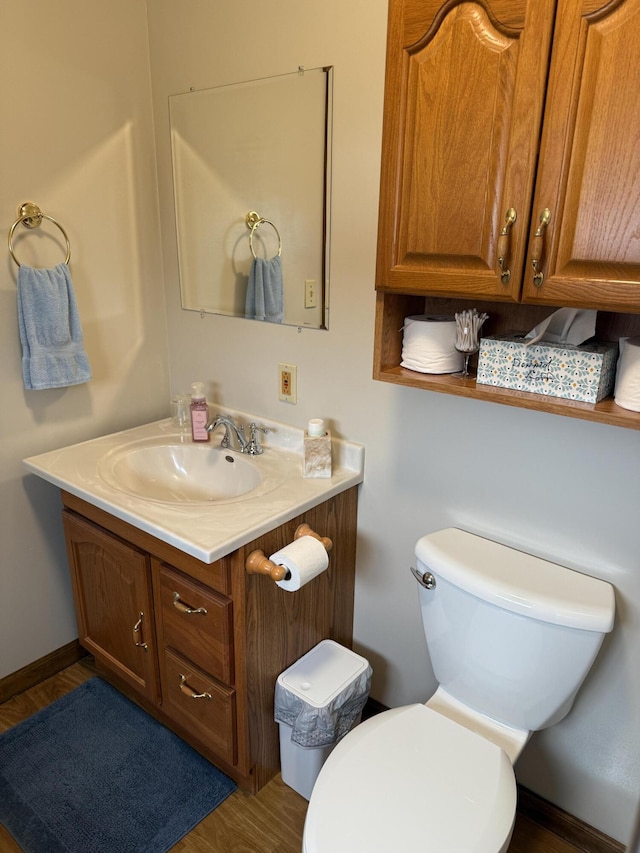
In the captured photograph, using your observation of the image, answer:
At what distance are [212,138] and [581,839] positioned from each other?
215cm

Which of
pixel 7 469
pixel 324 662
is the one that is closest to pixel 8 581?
pixel 7 469

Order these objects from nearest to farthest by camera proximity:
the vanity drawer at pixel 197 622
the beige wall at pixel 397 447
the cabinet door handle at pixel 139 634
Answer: the beige wall at pixel 397 447 < the vanity drawer at pixel 197 622 < the cabinet door handle at pixel 139 634

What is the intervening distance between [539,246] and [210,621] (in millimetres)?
1099

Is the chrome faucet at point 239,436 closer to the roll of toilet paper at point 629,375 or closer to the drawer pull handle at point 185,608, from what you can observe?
the drawer pull handle at point 185,608

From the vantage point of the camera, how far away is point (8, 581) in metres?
1.81

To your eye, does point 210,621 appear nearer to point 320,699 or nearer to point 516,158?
point 320,699

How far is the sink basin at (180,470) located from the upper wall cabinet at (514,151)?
832 millimetres

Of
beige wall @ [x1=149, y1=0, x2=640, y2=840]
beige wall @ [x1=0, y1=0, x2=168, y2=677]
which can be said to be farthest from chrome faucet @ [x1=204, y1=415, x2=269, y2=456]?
beige wall @ [x1=0, y1=0, x2=168, y2=677]

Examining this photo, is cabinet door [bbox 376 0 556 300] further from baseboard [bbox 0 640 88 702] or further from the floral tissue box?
baseboard [bbox 0 640 88 702]

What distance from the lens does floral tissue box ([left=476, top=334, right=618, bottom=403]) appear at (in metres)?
1.08

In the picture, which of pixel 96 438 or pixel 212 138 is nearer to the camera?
pixel 212 138

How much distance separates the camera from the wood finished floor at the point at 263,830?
1474mm

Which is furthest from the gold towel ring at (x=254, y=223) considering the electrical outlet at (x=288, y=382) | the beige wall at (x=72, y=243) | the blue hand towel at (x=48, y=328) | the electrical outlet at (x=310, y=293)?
the blue hand towel at (x=48, y=328)

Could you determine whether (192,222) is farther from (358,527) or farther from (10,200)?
(358,527)
